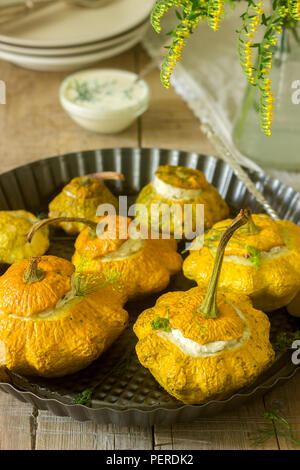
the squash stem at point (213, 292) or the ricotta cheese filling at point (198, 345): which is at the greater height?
the squash stem at point (213, 292)

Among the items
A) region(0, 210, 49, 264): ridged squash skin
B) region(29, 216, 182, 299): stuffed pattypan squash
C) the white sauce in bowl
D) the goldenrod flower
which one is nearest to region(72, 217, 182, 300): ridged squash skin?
region(29, 216, 182, 299): stuffed pattypan squash

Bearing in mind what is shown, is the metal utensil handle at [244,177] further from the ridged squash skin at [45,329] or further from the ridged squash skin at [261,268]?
the ridged squash skin at [45,329]

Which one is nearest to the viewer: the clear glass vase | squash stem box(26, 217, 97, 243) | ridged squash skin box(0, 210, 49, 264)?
squash stem box(26, 217, 97, 243)

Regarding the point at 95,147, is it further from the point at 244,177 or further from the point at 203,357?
the point at 203,357

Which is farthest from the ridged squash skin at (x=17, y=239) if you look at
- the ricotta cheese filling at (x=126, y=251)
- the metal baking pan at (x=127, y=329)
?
the ricotta cheese filling at (x=126, y=251)

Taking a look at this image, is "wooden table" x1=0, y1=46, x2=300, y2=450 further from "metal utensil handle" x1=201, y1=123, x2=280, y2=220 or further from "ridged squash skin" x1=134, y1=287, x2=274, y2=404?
"metal utensil handle" x1=201, y1=123, x2=280, y2=220

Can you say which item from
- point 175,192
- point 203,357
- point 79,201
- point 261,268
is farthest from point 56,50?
point 203,357
